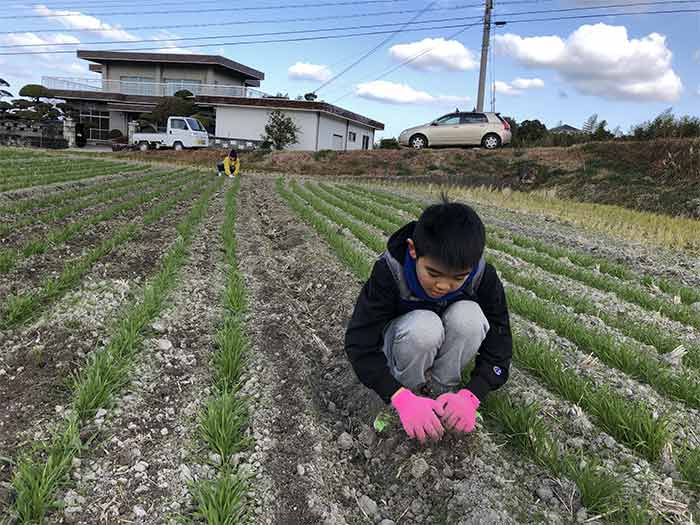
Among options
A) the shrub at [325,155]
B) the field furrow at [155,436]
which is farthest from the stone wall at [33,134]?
the field furrow at [155,436]

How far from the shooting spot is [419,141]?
22734 millimetres

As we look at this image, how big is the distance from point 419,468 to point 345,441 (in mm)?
426

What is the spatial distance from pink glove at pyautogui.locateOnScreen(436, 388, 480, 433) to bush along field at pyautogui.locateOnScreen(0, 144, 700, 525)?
10.3 inches

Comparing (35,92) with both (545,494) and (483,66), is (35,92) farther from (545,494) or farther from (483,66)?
(545,494)

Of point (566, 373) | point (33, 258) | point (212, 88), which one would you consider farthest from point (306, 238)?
point (212, 88)

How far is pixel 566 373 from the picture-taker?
2975 mm

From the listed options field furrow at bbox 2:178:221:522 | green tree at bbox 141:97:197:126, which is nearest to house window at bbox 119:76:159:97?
green tree at bbox 141:97:197:126

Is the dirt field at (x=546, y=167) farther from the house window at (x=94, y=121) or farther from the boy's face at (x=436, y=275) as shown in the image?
the house window at (x=94, y=121)

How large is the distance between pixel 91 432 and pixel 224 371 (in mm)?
833

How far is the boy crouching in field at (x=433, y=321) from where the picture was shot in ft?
6.44

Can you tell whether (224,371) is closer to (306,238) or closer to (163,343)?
(163,343)

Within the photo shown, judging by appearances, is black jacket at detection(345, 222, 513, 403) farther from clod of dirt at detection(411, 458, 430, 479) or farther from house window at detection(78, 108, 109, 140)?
house window at detection(78, 108, 109, 140)

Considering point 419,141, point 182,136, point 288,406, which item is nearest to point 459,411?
point 288,406

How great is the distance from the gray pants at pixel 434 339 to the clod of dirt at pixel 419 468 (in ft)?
1.34
